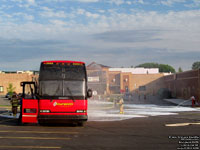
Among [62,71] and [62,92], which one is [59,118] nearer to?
→ [62,92]

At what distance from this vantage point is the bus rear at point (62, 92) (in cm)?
1734

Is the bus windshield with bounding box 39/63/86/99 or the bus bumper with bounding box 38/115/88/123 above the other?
the bus windshield with bounding box 39/63/86/99

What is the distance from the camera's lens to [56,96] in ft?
57.5

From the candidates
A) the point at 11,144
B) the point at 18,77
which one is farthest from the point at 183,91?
the point at 11,144

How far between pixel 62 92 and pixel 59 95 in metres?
0.22

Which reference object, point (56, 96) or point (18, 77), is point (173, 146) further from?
point (18, 77)

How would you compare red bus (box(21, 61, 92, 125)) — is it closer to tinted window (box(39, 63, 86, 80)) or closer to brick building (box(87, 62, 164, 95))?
tinted window (box(39, 63, 86, 80))

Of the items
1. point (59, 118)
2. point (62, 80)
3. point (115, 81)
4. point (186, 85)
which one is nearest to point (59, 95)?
point (62, 80)

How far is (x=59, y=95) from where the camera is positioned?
17578mm

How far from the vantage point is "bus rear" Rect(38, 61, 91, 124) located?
683 inches

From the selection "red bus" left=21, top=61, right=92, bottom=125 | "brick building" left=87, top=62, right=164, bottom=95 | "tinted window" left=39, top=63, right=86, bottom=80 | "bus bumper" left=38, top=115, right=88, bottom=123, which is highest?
"brick building" left=87, top=62, right=164, bottom=95

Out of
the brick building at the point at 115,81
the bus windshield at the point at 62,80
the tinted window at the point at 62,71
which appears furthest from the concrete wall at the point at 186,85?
the bus windshield at the point at 62,80

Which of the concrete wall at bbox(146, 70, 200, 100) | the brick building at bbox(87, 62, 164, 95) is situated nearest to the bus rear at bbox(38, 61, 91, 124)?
the concrete wall at bbox(146, 70, 200, 100)

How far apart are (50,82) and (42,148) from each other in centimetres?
686
